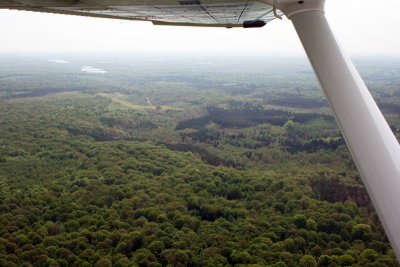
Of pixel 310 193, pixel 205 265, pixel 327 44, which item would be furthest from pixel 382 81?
pixel 327 44

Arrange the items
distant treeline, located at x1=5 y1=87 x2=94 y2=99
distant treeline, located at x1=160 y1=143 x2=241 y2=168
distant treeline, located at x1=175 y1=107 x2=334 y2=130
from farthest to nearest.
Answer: distant treeline, located at x1=5 y1=87 x2=94 y2=99 < distant treeline, located at x1=175 y1=107 x2=334 y2=130 < distant treeline, located at x1=160 y1=143 x2=241 y2=168

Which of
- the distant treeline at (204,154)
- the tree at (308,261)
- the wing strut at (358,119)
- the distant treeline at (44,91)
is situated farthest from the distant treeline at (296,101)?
the wing strut at (358,119)

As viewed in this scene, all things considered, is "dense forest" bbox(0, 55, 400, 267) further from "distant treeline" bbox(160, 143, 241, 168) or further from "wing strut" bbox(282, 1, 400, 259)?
"wing strut" bbox(282, 1, 400, 259)

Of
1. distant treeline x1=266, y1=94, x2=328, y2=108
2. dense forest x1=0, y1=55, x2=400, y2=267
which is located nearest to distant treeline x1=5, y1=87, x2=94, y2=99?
dense forest x1=0, y1=55, x2=400, y2=267

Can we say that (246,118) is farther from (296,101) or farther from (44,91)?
(44,91)

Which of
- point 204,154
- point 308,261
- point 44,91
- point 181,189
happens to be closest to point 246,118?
point 204,154

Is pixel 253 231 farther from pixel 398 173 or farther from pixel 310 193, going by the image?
pixel 398 173
